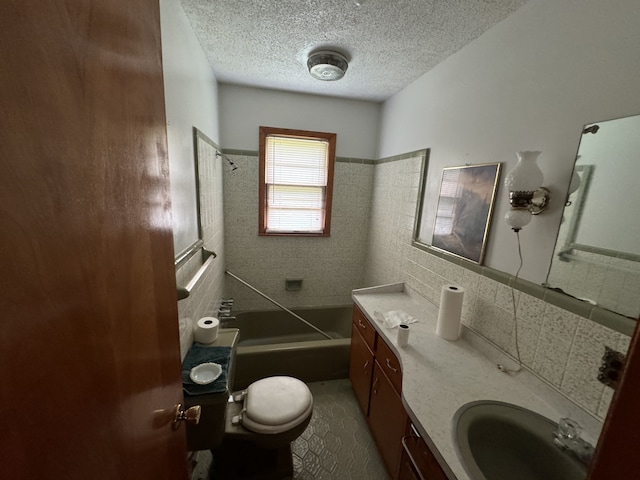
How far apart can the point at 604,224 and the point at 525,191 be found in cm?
28

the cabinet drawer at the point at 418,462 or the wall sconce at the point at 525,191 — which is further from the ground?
the wall sconce at the point at 525,191

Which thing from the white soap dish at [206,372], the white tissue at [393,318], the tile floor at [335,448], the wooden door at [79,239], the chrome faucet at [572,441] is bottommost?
the tile floor at [335,448]

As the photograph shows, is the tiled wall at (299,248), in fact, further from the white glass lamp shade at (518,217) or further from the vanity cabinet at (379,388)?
the white glass lamp shade at (518,217)

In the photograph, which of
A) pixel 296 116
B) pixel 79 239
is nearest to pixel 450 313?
pixel 79 239

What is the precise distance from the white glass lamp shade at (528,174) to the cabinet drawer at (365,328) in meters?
1.12

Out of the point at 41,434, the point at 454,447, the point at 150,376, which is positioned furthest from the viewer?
the point at 454,447

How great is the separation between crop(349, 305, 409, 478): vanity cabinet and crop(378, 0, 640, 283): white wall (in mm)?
823

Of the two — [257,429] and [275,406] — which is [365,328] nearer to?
[275,406]

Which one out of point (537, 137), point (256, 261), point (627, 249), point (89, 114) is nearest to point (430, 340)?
point (627, 249)

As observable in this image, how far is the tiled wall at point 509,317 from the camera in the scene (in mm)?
929

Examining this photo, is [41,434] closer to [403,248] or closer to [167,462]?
[167,462]

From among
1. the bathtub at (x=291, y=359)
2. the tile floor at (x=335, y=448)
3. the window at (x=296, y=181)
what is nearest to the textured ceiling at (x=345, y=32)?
the window at (x=296, y=181)

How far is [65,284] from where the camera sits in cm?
37

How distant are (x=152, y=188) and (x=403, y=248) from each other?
6.49 ft
